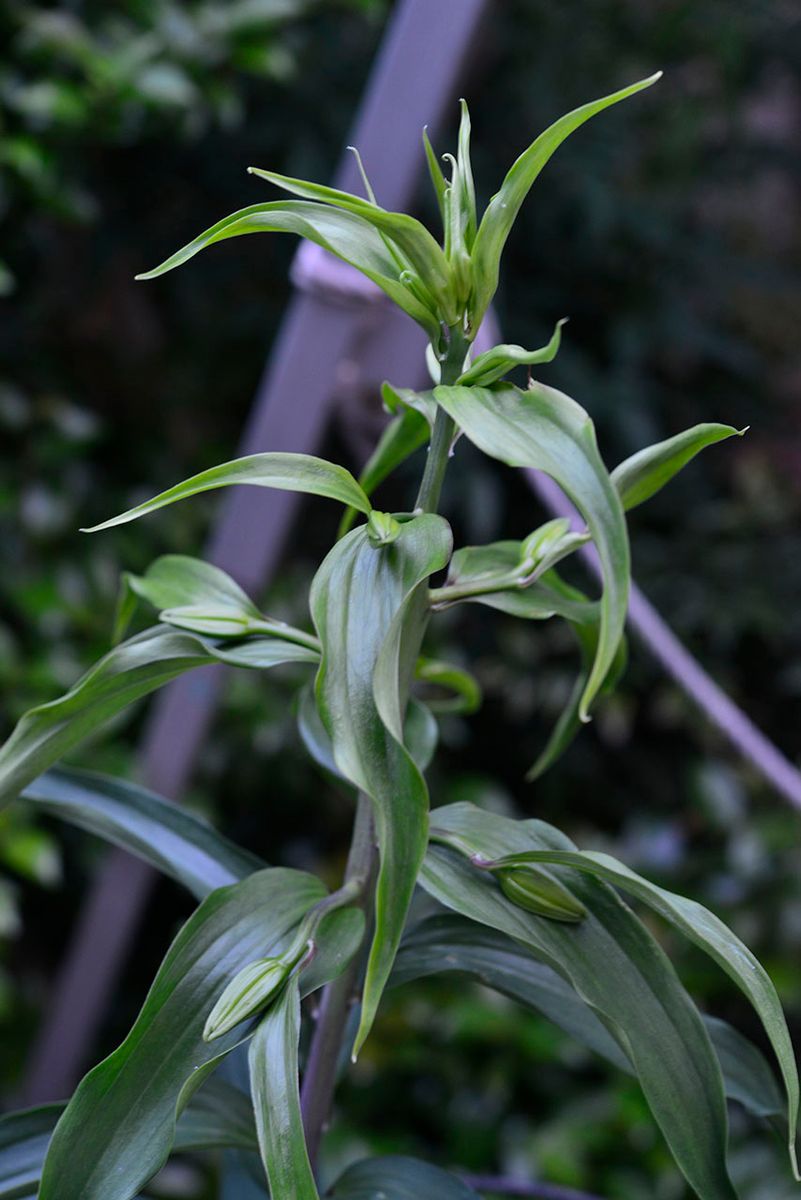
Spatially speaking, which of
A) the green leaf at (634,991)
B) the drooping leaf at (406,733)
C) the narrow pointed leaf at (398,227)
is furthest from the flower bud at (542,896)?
the narrow pointed leaf at (398,227)

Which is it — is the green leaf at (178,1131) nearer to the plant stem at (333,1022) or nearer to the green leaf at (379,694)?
the plant stem at (333,1022)

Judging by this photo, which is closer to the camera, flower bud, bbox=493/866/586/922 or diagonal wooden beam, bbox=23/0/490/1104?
flower bud, bbox=493/866/586/922

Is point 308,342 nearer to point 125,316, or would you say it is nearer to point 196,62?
point 196,62

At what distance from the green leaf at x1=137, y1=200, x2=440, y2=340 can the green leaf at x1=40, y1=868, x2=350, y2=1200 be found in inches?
8.7

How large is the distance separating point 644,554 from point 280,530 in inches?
32.2

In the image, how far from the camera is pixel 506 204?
0.35 m

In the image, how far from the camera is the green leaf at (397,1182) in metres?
0.44

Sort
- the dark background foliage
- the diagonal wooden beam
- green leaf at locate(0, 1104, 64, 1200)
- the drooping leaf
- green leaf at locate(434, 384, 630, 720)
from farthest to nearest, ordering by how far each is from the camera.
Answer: the dark background foliage → the diagonal wooden beam → the drooping leaf → green leaf at locate(0, 1104, 64, 1200) → green leaf at locate(434, 384, 630, 720)

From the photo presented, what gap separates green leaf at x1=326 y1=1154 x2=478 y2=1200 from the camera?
0.44 meters

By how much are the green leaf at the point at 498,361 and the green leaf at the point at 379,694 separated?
47 millimetres

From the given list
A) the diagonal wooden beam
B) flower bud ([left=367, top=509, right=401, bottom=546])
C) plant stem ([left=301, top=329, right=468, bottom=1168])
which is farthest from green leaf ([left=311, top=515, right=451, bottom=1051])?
the diagonal wooden beam

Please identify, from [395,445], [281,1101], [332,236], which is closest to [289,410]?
[395,445]

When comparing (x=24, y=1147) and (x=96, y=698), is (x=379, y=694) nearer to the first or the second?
(x=96, y=698)

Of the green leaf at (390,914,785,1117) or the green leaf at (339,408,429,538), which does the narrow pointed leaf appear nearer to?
the green leaf at (339,408,429,538)
